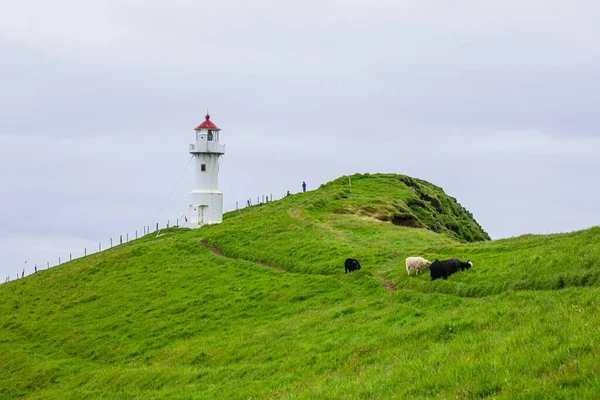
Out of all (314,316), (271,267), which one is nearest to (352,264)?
(314,316)

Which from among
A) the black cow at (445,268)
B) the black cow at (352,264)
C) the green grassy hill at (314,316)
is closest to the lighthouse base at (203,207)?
the green grassy hill at (314,316)

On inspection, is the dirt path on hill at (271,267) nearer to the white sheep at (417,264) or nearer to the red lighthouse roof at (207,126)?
the white sheep at (417,264)

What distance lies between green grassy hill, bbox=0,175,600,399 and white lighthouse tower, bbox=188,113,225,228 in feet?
59.5

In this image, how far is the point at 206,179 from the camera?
94.8m

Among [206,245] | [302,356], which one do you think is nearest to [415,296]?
[302,356]

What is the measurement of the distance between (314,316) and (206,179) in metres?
61.8

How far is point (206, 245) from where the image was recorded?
6675 centimetres

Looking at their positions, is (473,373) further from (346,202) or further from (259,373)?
(346,202)

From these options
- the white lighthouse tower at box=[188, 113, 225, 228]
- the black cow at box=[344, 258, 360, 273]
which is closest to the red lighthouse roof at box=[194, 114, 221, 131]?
the white lighthouse tower at box=[188, 113, 225, 228]

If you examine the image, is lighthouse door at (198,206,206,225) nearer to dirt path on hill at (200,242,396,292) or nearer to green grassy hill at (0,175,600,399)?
green grassy hill at (0,175,600,399)

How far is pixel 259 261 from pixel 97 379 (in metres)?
21.4

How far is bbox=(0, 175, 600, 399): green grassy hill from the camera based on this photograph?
54.8 ft

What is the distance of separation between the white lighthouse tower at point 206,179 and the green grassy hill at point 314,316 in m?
18.1

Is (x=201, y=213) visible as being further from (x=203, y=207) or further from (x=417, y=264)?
(x=417, y=264)
